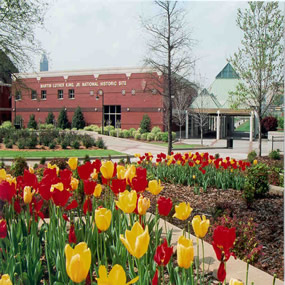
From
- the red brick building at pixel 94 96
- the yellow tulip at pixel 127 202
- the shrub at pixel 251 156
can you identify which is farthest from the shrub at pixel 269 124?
the yellow tulip at pixel 127 202

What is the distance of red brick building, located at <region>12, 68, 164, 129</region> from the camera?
383 centimetres

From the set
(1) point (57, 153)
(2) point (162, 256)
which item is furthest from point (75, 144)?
(2) point (162, 256)

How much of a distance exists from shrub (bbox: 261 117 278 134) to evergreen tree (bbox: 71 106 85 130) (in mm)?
1970

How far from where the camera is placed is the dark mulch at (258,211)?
10.4ft

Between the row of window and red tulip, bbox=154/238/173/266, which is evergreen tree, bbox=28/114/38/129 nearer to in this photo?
the row of window

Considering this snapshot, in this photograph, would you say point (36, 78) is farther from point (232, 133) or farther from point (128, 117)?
point (232, 133)

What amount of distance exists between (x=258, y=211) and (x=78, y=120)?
2.32 m

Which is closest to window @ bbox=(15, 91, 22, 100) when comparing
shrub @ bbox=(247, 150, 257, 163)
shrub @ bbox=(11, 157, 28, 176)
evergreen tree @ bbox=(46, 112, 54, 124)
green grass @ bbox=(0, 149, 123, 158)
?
evergreen tree @ bbox=(46, 112, 54, 124)

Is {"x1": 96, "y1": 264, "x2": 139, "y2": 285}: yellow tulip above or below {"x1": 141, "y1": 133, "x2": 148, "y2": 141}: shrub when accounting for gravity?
below

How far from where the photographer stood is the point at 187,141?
4.81 metres

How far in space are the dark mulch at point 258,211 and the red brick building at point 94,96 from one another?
1115 millimetres

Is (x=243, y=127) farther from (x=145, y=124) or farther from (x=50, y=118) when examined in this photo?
(x=50, y=118)

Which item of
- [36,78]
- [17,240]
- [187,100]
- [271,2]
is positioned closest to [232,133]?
[187,100]

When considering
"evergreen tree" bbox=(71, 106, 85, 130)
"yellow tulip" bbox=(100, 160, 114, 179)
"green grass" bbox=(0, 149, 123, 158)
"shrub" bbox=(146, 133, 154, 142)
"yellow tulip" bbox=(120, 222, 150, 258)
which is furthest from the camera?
"green grass" bbox=(0, 149, 123, 158)
